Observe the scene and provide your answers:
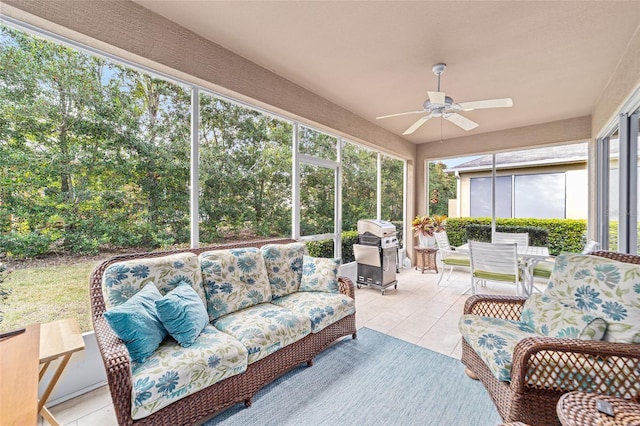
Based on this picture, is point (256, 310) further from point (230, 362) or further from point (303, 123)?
point (303, 123)

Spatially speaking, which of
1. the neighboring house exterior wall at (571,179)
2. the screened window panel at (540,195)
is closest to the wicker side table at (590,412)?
the neighboring house exterior wall at (571,179)

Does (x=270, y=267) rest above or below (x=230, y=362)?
above

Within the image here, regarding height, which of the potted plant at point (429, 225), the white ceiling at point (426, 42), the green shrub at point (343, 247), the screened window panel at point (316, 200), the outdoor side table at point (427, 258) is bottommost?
the outdoor side table at point (427, 258)

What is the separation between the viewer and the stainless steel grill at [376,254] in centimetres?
404

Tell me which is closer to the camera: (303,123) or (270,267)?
(270,267)

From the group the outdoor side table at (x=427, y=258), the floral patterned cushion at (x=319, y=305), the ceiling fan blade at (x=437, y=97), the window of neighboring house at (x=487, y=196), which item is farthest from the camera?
the outdoor side table at (x=427, y=258)

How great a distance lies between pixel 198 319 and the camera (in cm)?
180

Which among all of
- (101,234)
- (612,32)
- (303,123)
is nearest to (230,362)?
(101,234)

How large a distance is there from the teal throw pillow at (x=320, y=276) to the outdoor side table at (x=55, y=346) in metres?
1.73

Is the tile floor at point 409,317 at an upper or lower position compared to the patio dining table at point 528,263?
lower

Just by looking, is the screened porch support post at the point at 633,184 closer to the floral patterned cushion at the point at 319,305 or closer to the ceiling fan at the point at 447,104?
the ceiling fan at the point at 447,104

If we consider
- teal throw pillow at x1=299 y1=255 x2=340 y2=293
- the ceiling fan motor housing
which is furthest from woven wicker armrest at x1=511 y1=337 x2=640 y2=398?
the ceiling fan motor housing

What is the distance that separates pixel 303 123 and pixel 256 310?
2471mm

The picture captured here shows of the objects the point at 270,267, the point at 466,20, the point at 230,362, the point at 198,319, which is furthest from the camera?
the point at 270,267
